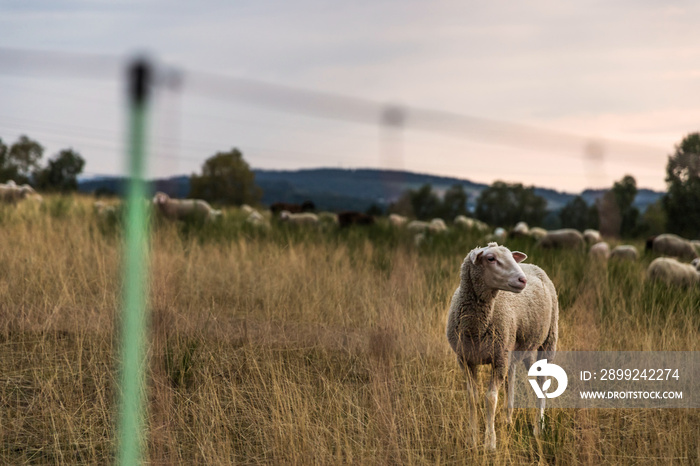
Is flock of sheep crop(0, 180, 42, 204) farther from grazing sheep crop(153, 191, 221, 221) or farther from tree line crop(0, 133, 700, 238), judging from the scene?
grazing sheep crop(153, 191, 221, 221)

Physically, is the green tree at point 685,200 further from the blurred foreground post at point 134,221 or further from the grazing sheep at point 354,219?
the blurred foreground post at point 134,221

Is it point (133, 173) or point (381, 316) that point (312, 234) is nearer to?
point (381, 316)

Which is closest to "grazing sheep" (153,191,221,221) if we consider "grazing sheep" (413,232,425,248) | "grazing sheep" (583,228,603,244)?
"grazing sheep" (413,232,425,248)

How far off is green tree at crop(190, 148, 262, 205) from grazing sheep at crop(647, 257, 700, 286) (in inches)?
659

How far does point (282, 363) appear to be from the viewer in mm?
4520

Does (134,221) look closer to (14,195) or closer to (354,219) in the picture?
(354,219)

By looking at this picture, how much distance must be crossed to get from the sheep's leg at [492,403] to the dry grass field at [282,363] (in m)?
0.08

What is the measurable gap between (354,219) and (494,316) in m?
11.8

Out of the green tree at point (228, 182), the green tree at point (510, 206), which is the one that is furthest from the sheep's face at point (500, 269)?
the green tree at point (228, 182)

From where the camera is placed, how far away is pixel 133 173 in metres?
3.79

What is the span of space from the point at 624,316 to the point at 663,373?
1517 millimetres

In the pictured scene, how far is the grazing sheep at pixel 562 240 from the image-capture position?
41.7 ft

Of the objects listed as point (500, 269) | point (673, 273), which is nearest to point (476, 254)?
point (500, 269)

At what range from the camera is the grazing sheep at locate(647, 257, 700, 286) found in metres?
8.41
